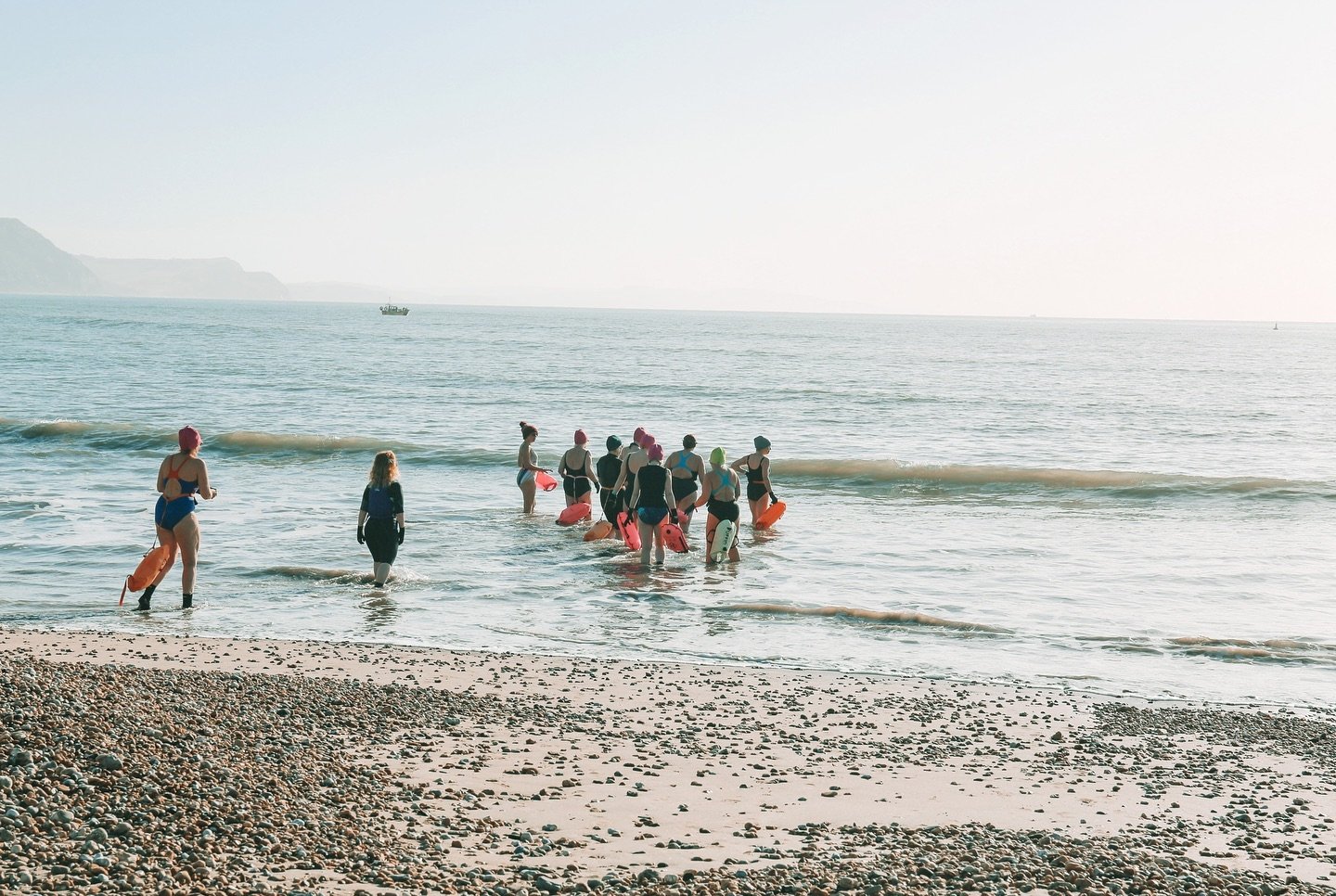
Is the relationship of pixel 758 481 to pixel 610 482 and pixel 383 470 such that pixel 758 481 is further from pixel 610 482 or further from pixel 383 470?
pixel 383 470

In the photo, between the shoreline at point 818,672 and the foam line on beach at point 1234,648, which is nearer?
the shoreline at point 818,672

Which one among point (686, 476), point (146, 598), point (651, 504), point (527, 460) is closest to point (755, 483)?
point (686, 476)

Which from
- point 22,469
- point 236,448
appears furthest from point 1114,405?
point 22,469

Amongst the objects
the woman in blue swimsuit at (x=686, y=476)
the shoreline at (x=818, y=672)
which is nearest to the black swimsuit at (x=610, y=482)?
the woman in blue swimsuit at (x=686, y=476)

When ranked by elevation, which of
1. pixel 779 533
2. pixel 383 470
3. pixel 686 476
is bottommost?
pixel 779 533

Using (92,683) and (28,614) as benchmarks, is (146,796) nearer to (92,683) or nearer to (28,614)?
(92,683)

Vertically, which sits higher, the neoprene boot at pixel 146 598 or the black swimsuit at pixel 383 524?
the black swimsuit at pixel 383 524

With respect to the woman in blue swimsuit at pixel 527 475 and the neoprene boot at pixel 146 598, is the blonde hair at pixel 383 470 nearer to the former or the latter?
the neoprene boot at pixel 146 598

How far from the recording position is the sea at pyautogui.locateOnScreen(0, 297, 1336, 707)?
451 inches

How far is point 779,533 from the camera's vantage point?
1839 cm

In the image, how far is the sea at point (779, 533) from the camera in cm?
1146

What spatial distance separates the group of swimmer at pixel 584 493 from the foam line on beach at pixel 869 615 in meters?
2.44

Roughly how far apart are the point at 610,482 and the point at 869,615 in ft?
18.0

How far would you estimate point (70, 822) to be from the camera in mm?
5285
